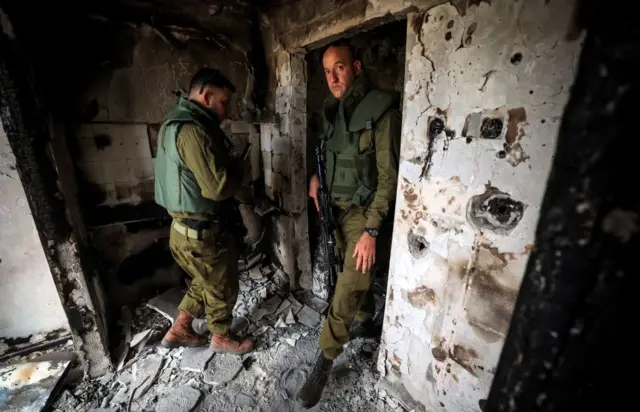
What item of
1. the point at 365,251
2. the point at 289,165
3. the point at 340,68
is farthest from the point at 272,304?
the point at 340,68

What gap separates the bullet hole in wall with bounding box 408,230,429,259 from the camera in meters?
1.43

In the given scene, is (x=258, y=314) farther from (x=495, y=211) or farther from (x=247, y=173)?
(x=495, y=211)

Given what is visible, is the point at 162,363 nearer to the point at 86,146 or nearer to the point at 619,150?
the point at 86,146

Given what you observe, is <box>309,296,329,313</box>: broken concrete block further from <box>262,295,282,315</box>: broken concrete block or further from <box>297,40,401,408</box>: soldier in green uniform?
<box>297,40,401,408</box>: soldier in green uniform

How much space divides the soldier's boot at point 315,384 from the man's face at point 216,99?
1804 millimetres

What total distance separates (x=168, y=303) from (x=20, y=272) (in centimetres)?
105

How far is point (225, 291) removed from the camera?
213 centimetres

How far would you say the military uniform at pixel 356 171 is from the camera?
5.41 feet

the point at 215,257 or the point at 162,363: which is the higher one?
the point at 215,257

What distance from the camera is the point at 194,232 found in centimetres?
189

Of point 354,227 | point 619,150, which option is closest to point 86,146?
point 354,227

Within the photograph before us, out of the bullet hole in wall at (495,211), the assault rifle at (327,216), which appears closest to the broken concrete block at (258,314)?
the assault rifle at (327,216)

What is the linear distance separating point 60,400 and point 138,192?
5.12 ft

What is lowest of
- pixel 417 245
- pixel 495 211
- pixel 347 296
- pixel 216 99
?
pixel 347 296
